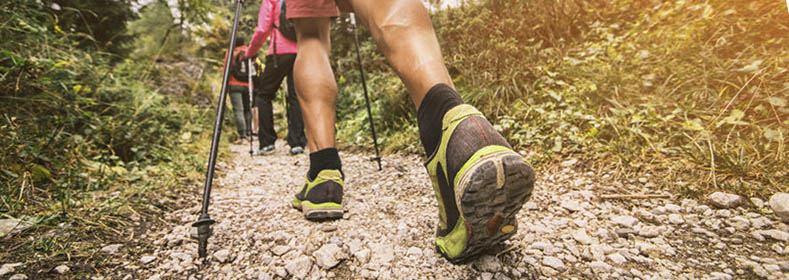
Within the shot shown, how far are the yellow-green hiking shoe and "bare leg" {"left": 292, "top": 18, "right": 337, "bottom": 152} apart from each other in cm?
17

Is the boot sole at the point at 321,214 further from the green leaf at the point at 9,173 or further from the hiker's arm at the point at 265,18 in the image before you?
the hiker's arm at the point at 265,18

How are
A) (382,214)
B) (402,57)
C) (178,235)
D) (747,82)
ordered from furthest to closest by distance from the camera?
(747,82) < (382,214) < (178,235) < (402,57)

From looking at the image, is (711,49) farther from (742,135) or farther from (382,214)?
(382,214)

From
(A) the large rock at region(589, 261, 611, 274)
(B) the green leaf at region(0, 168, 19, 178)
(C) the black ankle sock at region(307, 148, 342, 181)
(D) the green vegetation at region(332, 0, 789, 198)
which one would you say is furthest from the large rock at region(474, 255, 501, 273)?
(B) the green leaf at region(0, 168, 19, 178)

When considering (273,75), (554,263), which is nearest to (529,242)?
(554,263)

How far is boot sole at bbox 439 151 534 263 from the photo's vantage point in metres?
0.69

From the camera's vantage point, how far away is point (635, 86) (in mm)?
2172

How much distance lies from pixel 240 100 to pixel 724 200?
6.20m

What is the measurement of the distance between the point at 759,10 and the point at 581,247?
276 cm

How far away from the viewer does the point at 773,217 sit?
110 centimetres

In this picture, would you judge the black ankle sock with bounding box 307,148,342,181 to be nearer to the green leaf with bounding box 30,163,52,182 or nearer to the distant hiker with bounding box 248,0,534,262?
the distant hiker with bounding box 248,0,534,262

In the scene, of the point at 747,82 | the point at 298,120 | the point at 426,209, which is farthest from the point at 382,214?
the point at 298,120

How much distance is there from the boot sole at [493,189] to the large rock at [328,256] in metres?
0.52

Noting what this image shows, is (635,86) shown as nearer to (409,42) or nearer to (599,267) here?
(599,267)
